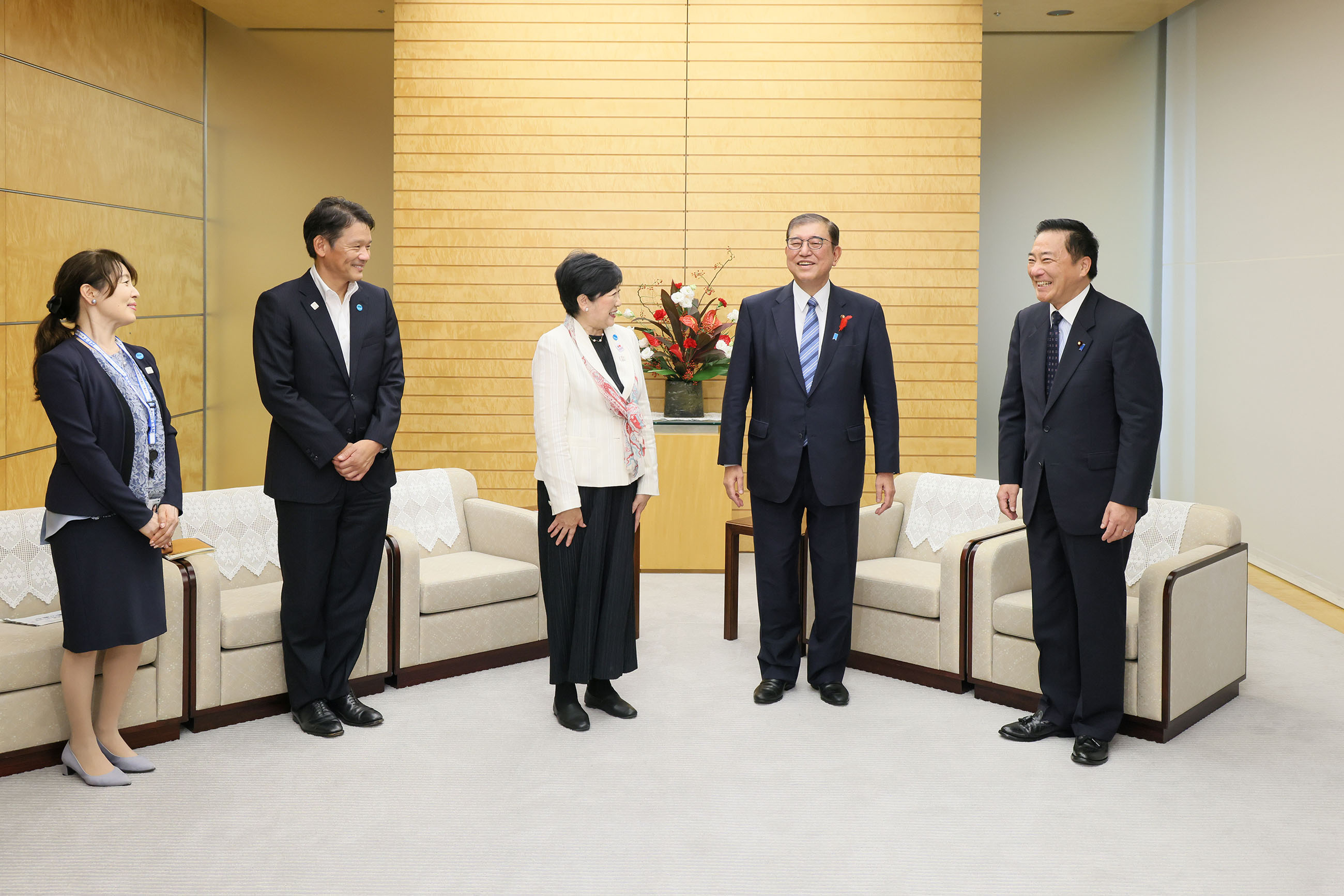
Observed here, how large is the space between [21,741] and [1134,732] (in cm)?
348

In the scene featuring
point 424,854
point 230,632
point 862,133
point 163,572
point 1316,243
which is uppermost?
point 862,133

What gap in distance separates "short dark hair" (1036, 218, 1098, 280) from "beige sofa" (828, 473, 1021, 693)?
3.82 feet

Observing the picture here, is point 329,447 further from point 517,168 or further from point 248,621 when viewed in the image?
point 517,168

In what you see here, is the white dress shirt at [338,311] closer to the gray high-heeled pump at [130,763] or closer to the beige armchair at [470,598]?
the beige armchair at [470,598]

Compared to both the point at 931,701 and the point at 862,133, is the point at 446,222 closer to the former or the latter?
the point at 862,133

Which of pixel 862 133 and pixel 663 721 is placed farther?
pixel 862 133

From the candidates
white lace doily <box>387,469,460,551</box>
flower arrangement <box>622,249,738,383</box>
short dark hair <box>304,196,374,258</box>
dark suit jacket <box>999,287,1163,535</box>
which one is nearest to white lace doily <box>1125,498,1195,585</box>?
dark suit jacket <box>999,287,1163,535</box>

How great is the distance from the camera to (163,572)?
10.8ft

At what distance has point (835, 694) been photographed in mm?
3826

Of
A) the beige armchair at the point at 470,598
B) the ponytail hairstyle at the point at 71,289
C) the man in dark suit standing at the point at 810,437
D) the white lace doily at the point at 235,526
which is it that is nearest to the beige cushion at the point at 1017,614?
the man in dark suit standing at the point at 810,437

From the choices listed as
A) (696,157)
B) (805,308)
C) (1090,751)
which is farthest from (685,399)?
(1090,751)

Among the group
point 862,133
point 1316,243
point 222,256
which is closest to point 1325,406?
point 1316,243

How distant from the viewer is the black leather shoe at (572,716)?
11.6ft

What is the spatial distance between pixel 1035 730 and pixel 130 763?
283 cm
